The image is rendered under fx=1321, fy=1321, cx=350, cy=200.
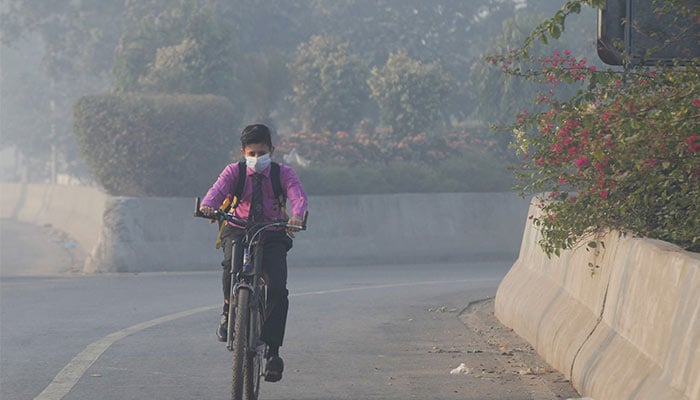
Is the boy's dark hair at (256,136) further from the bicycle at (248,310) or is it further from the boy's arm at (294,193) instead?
the bicycle at (248,310)

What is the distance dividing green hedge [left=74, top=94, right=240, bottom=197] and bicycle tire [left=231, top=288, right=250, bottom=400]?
689 inches

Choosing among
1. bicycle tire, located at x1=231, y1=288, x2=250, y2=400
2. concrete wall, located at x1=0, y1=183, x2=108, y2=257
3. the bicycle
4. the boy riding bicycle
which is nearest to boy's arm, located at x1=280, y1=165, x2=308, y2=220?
the boy riding bicycle

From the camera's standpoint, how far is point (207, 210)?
26.9 feet

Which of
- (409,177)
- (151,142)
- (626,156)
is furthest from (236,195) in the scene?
(409,177)

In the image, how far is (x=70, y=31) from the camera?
61.6 m

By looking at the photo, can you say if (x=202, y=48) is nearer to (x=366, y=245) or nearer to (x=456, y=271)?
(x=366, y=245)

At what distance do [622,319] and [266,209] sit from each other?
2341 millimetres

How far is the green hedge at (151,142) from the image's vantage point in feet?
81.9

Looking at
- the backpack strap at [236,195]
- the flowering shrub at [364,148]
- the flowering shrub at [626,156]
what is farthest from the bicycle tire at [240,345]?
the flowering shrub at [364,148]

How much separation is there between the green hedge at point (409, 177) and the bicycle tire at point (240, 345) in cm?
1758

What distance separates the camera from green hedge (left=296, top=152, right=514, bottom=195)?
2595cm

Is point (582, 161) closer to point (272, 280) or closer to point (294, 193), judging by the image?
point (294, 193)

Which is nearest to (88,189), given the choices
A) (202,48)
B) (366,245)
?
(202,48)

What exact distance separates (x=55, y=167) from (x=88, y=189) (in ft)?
136
